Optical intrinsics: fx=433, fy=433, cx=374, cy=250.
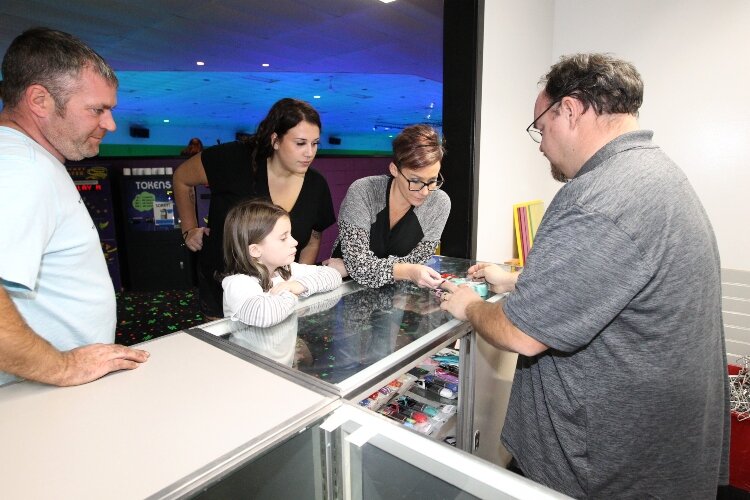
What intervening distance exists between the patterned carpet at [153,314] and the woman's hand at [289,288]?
11.3 ft

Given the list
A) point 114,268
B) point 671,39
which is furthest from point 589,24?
point 114,268

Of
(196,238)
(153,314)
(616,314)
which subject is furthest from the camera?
(153,314)

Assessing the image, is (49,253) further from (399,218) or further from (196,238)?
(399,218)

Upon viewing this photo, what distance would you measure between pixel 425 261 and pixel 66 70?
5.36 feet

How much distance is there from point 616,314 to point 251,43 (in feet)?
17.6

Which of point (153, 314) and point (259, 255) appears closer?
point (259, 255)

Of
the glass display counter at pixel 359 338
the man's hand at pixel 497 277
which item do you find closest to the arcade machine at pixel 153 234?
the glass display counter at pixel 359 338

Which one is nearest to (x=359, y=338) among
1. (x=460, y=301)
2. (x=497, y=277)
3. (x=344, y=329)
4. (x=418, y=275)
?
(x=344, y=329)

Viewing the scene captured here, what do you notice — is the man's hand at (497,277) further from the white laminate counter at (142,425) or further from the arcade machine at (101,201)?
the arcade machine at (101,201)

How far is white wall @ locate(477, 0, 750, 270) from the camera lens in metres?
2.52

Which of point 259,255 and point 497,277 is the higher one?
point 259,255

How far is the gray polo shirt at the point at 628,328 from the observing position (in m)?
0.98

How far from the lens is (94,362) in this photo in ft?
3.59

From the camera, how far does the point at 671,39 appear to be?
8.73 feet
